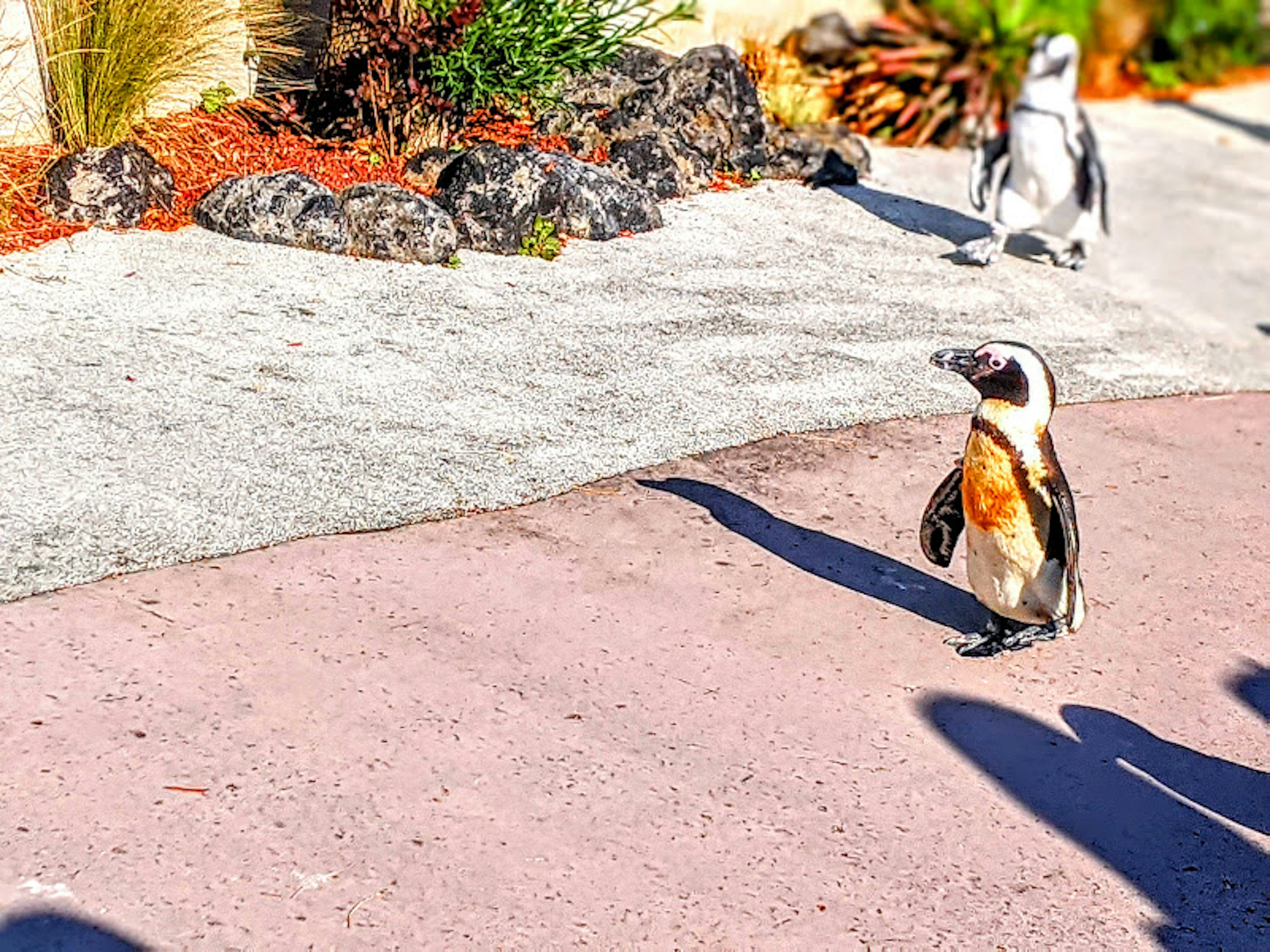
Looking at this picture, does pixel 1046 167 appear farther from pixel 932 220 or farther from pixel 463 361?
pixel 463 361

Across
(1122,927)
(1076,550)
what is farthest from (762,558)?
(1122,927)

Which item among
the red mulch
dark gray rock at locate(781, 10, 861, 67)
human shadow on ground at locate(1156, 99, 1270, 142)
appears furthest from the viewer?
human shadow on ground at locate(1156, 99, 1270, 142)

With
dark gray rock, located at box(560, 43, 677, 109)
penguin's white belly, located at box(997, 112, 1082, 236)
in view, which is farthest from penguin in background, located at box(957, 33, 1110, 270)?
dark gray rock, located at box(560, 43, 677, 109)

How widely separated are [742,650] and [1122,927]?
119 cm

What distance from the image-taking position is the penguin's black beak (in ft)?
12.8

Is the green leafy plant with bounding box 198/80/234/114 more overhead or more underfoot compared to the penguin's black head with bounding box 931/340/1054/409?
more overhead

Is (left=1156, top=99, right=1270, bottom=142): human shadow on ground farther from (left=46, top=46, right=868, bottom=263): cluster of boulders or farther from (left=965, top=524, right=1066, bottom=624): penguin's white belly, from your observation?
(left=965, top=524, right=1066, bottom=624): penguin's white belly

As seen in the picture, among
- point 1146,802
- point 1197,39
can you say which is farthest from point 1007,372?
point 1197,39

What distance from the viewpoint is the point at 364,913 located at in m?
2.87

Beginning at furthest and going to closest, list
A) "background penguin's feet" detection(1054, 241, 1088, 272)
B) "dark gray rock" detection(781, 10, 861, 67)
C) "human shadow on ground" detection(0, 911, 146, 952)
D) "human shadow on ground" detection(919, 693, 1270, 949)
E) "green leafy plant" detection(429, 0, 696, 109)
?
"dark gray rock" detection(781, 10, 861, 67) < "background penguin's feet" detection(1054, 241, 1088, 272) < "green leafy plant" detection(429, 0, 696, 109) < "human shadow on ground" detection(919, 693, 1270, 949) < "human shadow on ground" detection(0, 911, 146, 952)

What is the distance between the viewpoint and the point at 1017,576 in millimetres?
3969

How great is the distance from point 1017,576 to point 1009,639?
179 mm

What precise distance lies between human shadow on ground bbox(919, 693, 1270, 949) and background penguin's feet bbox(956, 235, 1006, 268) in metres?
4.42

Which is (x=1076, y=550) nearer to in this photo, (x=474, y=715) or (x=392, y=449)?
(x=474, y=715)
